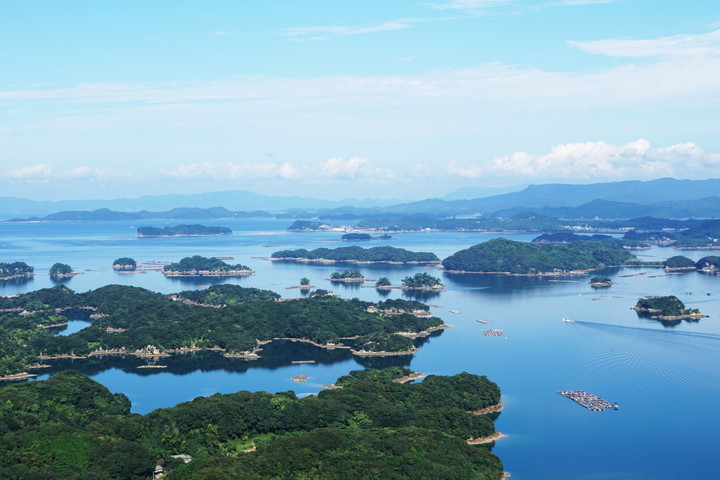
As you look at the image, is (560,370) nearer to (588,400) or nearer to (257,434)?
(588,400)

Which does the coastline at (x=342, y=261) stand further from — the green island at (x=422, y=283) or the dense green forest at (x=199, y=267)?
the green island at (x=422, y=283)

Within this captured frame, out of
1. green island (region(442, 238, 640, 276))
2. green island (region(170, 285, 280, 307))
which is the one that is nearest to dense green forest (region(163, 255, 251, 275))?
green island (region(170, 285, 280, 307))

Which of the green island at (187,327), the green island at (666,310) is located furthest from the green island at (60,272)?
the green island at (666,310)

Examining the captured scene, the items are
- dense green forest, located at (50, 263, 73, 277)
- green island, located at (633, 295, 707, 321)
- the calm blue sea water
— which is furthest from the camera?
dense green forest, located at (50, 263, 73, 277)

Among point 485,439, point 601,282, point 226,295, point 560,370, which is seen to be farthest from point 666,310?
point 226,295

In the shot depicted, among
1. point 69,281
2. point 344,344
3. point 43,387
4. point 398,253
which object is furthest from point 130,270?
point 43,387

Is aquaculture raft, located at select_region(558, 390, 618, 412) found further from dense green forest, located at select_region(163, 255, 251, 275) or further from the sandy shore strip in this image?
dense green forest, located at select_region(163, 255, 251, 275)

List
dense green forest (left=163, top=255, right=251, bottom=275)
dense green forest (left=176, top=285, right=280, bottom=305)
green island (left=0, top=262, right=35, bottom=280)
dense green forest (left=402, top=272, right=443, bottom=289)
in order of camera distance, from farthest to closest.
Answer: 1. dense green forest (left=163, top=255, right=251, bottom=275)
2. green island (left=0, top=262, right=35, bottom=280)
3. dense green forest (left=402, top=272, right=443, bottom=289)
4. dense green forest (left=176, top=285, right=280, bottom=305)
